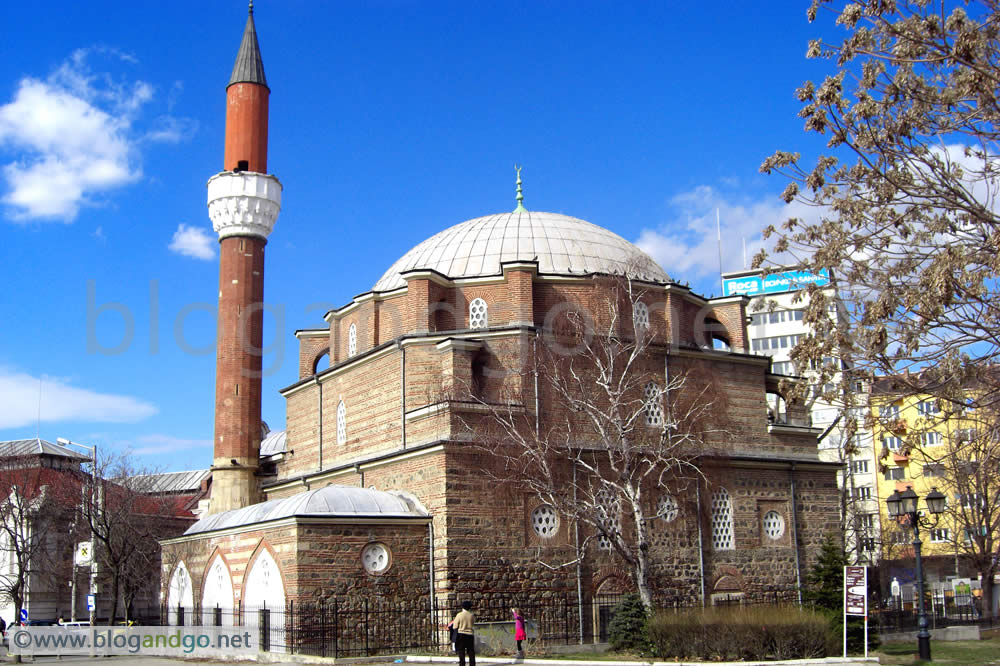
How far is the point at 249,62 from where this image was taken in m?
29.5

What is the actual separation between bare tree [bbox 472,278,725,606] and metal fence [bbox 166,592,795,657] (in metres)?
1.35

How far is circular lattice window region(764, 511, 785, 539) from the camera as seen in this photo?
2333cm

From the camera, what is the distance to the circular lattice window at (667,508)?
2159 centimetres

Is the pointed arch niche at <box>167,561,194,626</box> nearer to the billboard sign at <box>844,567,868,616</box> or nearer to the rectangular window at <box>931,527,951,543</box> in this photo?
the billboard sign at <box>844,567,868,616</box>

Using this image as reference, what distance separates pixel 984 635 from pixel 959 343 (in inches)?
552

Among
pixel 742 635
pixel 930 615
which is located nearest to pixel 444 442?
pixel 742 635

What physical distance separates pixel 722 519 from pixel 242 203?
51.1ft

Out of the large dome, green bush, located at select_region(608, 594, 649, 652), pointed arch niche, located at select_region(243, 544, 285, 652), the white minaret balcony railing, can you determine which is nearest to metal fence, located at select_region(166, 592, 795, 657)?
pointed arch niche, located at select_region(243, 544, 285, 652)

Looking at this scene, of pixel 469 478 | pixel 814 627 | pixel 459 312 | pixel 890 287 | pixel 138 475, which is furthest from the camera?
pixel 138 475

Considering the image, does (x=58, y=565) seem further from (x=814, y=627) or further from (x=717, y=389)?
(x=814, y=627)

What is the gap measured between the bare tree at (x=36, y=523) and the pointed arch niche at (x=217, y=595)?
13.7 m

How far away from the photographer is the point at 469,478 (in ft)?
64.8

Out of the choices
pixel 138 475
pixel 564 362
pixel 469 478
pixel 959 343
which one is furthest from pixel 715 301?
pixel 138 475

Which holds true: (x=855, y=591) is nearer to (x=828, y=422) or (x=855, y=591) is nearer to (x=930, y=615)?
(x=930, y=615)
